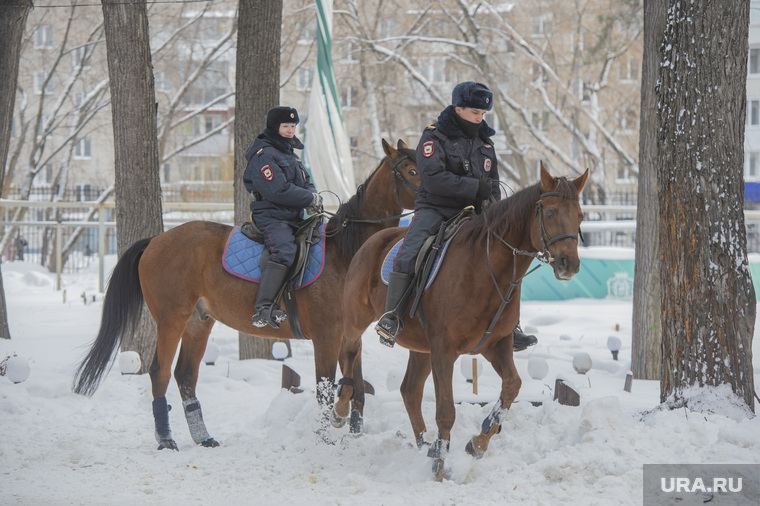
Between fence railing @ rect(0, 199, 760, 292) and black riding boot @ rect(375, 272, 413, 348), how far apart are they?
39.7 ft

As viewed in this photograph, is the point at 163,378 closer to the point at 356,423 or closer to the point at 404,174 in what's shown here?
the point at 356,423

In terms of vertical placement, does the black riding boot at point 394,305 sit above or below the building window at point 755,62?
below

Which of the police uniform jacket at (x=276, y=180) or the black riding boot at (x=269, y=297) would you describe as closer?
the black riding boot at (x=269, y=297)

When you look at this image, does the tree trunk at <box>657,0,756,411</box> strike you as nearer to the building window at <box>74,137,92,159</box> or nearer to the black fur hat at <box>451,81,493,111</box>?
the black fur hat at <box>451,81,493,111</box>

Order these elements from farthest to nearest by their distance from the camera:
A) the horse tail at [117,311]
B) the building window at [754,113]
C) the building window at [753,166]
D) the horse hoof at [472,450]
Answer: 1. the building window at [754,113]
2. the building window at [753,166]
3. the horse tail at [117,311]
4. the horse hoof at [472,450]

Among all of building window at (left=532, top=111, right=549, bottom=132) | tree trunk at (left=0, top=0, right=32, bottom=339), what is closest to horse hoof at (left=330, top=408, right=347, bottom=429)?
tree trunk at (left=0, top=0, right=32, bottom=339)

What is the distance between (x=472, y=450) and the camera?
5.53 meters

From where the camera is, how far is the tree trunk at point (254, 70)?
9711mm

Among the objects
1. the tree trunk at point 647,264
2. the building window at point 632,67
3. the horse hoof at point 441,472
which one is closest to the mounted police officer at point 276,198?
the horse hoof at point 441,472

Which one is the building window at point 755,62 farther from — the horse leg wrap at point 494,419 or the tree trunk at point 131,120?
the horse leg wrap at point 494,419

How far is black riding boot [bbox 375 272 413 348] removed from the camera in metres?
5.65

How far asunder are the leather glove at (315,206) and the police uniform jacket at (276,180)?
44 mm

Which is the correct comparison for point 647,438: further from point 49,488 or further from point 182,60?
point 182,60

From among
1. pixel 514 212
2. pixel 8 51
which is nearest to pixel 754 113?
pixel 8 51
